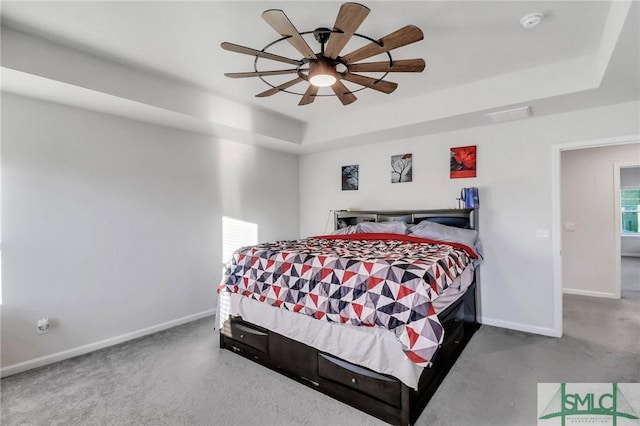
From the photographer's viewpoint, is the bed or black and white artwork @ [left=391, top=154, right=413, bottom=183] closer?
the bed

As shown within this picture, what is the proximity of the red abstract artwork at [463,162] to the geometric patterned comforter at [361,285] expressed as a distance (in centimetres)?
127

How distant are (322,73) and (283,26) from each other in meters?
0.44

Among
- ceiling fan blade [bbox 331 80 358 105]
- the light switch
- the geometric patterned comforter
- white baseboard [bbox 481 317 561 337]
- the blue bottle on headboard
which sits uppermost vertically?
ceiling fan blade [bbox 331 80 358 105]

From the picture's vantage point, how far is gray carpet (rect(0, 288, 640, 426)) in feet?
6.80

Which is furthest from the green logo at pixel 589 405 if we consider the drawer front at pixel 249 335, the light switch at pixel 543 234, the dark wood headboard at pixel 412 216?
the drawer front at pixel 249 335

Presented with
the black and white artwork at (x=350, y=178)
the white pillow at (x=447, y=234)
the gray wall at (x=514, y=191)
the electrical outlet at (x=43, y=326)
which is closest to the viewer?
the electrical outlet at (x=43, y=326)

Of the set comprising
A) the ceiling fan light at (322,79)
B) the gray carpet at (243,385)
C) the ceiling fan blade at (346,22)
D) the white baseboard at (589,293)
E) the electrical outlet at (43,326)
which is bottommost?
the gray carpet at (243,385)

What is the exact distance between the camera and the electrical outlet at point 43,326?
9.26ft

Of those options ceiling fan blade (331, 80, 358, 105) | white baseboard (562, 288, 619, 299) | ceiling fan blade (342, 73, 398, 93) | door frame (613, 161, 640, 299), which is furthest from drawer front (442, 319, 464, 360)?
door frame (613, 161, 640, 299)

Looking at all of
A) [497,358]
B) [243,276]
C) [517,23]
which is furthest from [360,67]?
[497,358]

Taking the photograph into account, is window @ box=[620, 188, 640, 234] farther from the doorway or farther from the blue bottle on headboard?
the blue bottle on headboard

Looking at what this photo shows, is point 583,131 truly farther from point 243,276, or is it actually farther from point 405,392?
point 243,276

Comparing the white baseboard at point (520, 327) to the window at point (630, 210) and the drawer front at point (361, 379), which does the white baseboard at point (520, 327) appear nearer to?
the drawer front at point (361, 379)

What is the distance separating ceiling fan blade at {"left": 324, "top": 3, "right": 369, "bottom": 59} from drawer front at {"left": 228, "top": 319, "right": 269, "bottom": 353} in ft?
7.54
